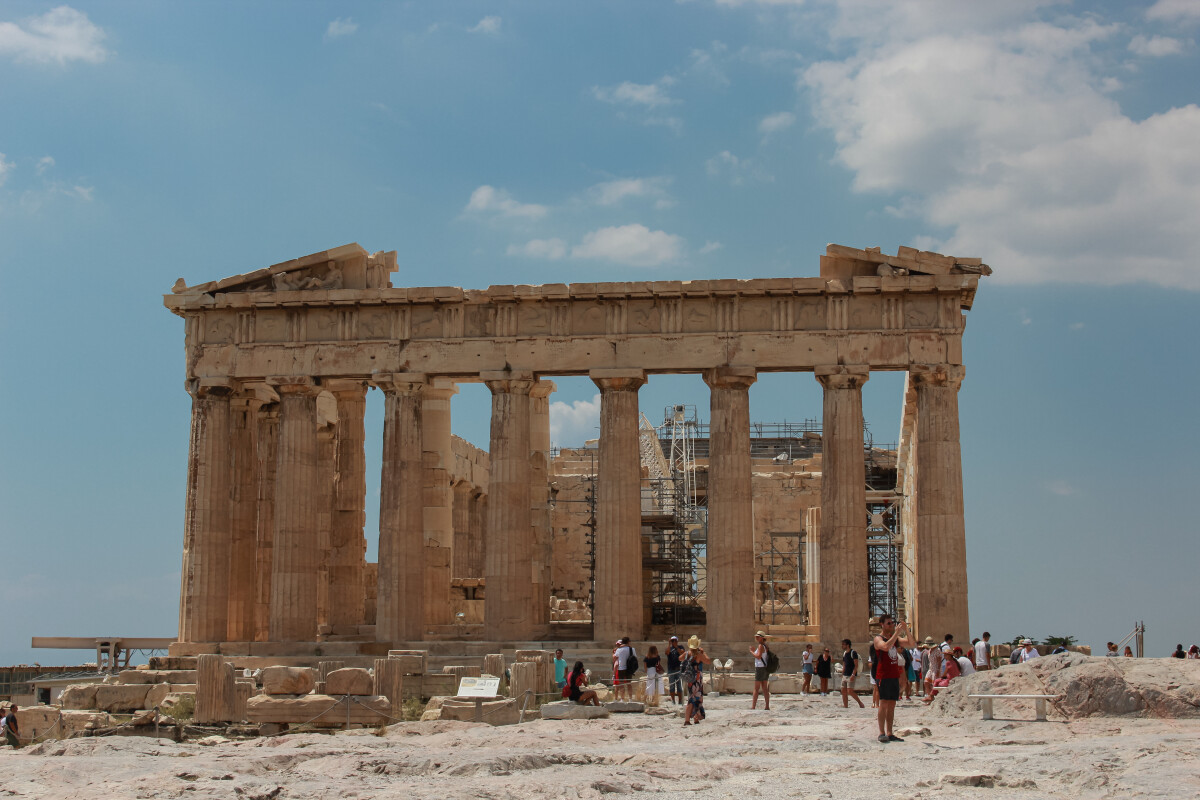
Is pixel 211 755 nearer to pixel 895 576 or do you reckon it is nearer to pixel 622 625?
pixel 622 625

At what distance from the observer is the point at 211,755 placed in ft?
60.7

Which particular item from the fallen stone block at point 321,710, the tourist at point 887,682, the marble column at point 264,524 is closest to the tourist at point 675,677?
the fallen stone block at point 321,710

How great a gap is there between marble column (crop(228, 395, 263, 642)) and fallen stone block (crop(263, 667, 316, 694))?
13.4 metres

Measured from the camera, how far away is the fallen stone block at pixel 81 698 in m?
25.8

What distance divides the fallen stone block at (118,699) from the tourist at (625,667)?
8587mm

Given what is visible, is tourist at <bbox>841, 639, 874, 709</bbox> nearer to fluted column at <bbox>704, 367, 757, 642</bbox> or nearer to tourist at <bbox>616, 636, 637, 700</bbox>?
tourist at <bbox>616, 636, 637, 700</bbox>

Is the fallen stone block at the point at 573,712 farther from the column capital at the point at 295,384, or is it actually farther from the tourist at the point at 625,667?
the column capital at the point at 295,384

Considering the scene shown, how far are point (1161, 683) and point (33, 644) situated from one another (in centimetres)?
4119

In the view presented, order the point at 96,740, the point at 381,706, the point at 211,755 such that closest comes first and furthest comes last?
the point at 211,755
the point at 96,740
the point at 381,706

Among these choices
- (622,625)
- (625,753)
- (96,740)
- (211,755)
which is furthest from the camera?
(622,625)

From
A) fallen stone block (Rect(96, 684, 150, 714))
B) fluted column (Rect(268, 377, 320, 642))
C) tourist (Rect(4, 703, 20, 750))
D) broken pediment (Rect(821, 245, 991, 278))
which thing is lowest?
tourist (Rect(4, 703, 20, 750))

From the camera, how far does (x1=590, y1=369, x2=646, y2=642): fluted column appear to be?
33594 millimetres

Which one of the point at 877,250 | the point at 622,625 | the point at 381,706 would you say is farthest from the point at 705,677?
the point at 877,250

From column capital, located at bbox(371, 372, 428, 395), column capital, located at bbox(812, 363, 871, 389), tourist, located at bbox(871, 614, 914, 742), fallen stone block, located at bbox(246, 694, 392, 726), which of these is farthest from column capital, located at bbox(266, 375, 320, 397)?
tourist, located at bbox(871, 614, 914, 742)
